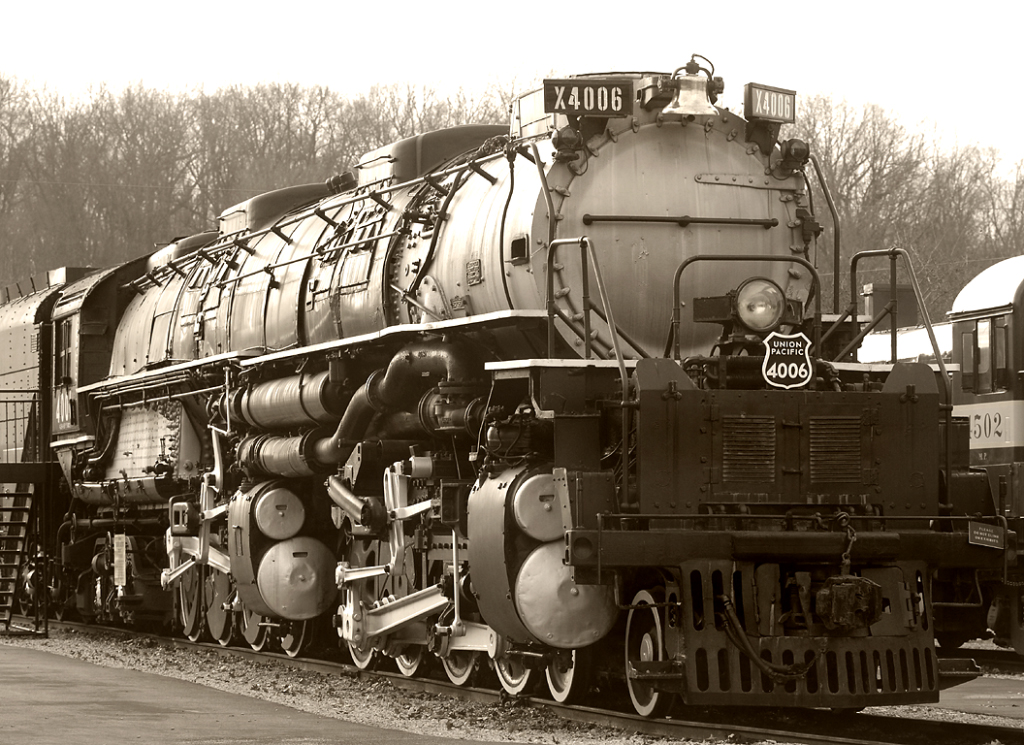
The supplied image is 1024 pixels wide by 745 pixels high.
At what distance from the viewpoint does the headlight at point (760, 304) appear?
1041 centimetres

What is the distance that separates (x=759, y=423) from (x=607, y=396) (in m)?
1.04

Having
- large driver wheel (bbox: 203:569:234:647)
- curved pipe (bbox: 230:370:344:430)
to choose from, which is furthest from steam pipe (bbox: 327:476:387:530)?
large driver wheel (bbox: 203:569:234:647)

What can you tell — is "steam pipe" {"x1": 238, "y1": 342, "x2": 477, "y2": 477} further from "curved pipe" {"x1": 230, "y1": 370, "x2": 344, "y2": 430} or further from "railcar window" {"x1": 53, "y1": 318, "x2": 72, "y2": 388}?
"railcar window" {"x1": 53, "y1": 318, "x2": 72, "y2": 388}

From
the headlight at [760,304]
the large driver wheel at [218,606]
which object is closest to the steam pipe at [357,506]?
the large driver wheel at [218,606]

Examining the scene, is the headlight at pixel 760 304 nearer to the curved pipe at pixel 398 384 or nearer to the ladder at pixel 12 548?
the curved pipe at pixel 398 384

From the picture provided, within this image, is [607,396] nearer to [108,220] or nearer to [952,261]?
[952,261]

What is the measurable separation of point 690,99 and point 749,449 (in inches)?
108

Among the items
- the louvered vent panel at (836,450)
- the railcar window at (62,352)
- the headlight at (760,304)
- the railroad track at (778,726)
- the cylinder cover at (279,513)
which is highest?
the railcar window at (62,352)

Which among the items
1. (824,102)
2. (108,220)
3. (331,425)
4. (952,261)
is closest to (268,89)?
(108,220)

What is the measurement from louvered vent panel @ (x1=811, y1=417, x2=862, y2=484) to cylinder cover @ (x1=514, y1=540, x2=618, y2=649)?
165 centimetres

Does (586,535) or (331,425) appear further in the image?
(331,425)

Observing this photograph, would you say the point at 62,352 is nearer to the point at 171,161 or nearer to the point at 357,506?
the point at 357,506

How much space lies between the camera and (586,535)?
959 cm

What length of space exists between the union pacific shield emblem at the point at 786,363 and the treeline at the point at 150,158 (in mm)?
51163
